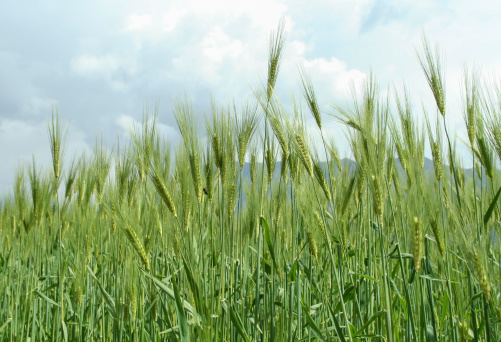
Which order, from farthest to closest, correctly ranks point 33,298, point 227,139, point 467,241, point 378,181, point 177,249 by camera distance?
point 33,298 → point 177,249 → point 227,139 → point 378,181 → point 467,241

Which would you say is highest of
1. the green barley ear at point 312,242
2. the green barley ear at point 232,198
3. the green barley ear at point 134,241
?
the green barley ear at point 232,198

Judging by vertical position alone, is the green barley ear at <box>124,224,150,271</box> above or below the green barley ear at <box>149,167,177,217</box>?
below

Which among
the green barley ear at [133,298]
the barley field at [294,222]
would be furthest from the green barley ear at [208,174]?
the green barley ear at [133,298]

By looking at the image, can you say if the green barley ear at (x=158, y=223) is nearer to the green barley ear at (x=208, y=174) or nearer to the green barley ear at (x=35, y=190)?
the green barley ear at (x=208, y=174)

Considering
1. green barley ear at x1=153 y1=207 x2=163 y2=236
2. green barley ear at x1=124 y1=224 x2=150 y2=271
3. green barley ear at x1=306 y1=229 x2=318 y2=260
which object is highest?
green barley ear at x1=153 y1=207 x2=163 y2=236

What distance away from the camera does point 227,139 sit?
5.81 ft

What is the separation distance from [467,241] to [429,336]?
50 centimetres

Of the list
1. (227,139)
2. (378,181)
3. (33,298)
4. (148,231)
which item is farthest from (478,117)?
(33,298)

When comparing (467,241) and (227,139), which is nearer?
(467,241)

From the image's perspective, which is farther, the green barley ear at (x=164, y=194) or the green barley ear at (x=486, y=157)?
the green barley ear at (x=486, y=157)

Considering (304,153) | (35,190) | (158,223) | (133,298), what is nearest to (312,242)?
(304,153)

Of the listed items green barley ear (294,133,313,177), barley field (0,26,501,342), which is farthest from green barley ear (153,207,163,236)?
green barley ear (294,133,313,177)

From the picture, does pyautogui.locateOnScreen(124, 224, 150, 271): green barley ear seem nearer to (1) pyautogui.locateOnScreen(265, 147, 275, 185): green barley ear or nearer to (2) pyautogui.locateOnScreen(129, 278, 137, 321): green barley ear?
(2) pyautogui.locateOnScreen(129, 278, 137, 321): green barley ear

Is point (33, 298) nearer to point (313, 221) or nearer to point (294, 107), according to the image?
point (313, 221)
